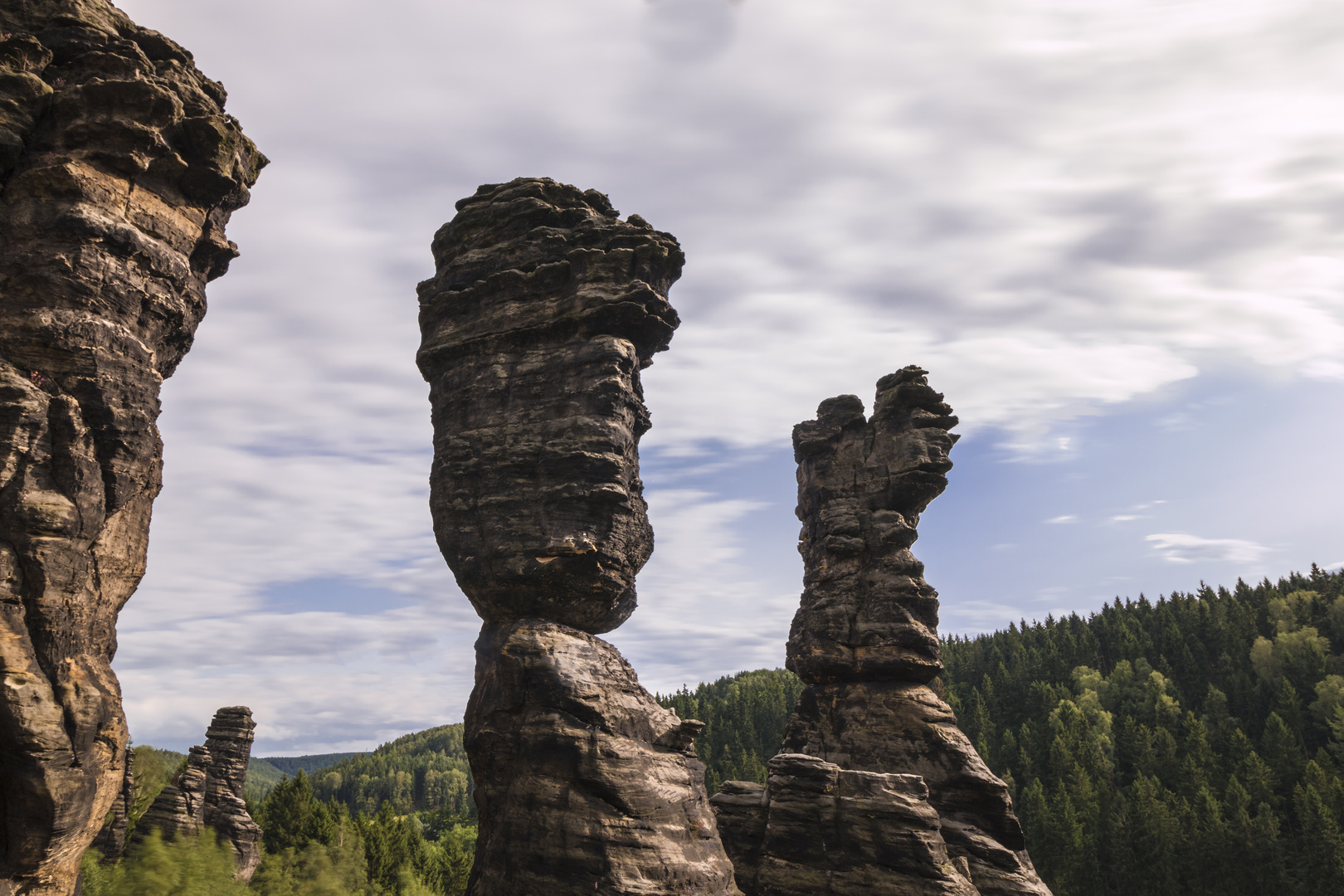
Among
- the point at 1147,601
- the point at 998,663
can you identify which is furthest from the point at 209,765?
the point at 1147,601

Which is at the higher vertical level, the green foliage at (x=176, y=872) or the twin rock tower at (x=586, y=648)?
the twin rock tower at (x=586, y=648)

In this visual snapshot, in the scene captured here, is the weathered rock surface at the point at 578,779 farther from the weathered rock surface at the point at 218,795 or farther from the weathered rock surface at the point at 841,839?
the weathered rock surface at the point at 218,795

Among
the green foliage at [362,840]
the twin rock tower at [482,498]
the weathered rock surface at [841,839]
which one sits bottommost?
the green foliage at [362,840]

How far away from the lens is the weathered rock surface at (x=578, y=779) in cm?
2123

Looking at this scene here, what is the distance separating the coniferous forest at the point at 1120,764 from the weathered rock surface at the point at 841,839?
15861 mm

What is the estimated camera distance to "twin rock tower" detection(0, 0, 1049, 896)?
17672mm

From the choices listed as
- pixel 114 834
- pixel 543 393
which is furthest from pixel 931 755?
pixel 114 834

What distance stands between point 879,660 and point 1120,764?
4683 inches

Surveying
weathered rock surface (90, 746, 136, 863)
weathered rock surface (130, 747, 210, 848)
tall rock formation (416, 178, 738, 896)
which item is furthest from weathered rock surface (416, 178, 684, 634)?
weathered rock surface (130, 747, 210, 848)

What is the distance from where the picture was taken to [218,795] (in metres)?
51.7

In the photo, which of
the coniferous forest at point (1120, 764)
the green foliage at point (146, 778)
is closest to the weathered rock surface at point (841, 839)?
the coniferous forest at point (1120, 764)

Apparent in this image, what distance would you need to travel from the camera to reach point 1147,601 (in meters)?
190

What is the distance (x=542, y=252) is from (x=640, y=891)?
21616 mm

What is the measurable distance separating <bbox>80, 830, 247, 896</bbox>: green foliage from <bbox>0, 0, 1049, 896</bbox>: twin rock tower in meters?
1.49
